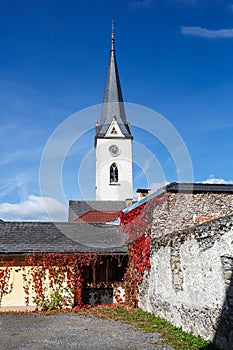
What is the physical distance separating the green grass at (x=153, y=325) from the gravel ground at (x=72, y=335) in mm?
253

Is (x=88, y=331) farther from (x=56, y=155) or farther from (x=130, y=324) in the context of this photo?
(x=56, y=155)

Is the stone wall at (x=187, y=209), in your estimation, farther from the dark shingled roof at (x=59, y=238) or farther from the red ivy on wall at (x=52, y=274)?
the red ivy on wall at (x=52, y=274)

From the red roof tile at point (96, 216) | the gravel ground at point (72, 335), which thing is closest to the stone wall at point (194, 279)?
the gravel ground at point (72, 335)

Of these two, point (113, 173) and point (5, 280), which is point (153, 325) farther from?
point (113, 173)

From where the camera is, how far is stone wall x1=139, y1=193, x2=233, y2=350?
6223 millimetres

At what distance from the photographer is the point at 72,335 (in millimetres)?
7676

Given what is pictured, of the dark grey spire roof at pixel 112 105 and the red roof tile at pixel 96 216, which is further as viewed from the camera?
the dark grey spire roof at pixel 112 105

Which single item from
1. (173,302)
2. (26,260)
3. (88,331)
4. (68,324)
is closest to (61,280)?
(26,260)

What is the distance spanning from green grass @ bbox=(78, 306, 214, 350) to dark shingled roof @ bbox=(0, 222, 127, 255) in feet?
6.07

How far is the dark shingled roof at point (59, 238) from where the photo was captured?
38.4ft

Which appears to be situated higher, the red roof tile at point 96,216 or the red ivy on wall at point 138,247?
the red roof tile at point 96,216

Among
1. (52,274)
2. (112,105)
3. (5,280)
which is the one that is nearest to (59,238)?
(52,274)

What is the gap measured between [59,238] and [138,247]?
3.01m

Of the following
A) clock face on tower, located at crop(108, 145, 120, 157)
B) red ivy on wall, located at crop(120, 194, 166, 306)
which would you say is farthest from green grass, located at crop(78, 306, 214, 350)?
clock face on tower, located at crop(108, 145, 120, 157)
